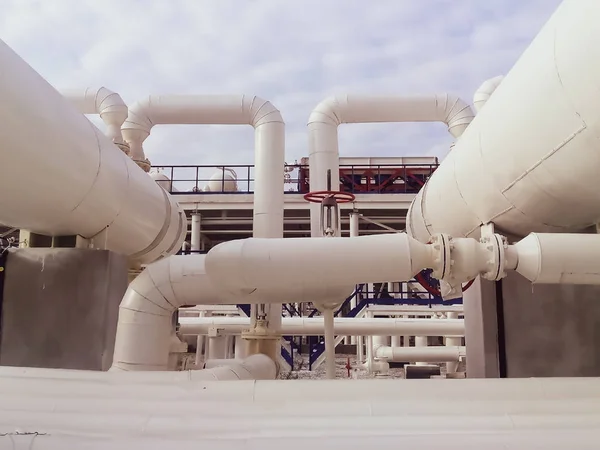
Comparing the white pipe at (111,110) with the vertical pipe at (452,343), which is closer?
the white pipe at (111,110)

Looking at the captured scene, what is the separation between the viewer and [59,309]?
198 inches

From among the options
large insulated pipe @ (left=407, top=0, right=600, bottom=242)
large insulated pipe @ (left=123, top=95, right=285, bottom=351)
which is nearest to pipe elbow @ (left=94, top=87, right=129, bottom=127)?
large insulated pipe @ (left=123, top=95, right=285, bottom=351)

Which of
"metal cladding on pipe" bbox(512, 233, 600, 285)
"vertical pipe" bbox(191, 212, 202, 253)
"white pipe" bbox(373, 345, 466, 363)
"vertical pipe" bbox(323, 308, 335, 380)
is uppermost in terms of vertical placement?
"vertical pipe" bbox(191, 212, 202, 253)

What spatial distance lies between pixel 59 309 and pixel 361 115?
4.81m

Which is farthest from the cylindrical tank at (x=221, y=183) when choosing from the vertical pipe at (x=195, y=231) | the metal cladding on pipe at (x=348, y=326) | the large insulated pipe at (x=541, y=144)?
the large insulated pipe at (x=541, y=144)

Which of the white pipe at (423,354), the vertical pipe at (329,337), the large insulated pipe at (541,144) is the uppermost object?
the large insulated pipe at (541,144)

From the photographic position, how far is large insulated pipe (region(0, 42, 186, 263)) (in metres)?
3.63

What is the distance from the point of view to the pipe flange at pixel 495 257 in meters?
3.37

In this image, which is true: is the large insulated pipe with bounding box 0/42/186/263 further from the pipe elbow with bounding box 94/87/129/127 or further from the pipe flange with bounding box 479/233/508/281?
the pipe flange with bounding box 479/233/508/281

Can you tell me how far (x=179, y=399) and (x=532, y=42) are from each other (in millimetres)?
3109

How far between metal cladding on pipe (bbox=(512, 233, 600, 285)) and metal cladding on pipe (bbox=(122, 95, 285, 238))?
14.3ft

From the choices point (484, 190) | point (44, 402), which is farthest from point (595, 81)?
point (44, 402)

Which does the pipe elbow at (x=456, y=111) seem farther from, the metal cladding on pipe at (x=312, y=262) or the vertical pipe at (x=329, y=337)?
the metal cladding on pipe at (x=312, y=262)

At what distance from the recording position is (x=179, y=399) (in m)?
3.06
